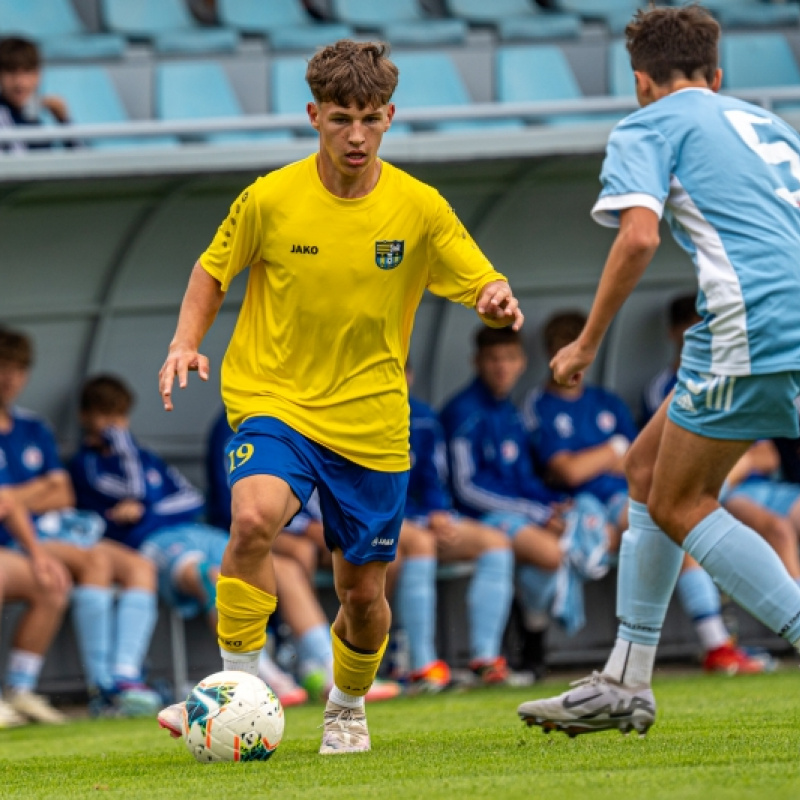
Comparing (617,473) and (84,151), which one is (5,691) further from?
(617,473)

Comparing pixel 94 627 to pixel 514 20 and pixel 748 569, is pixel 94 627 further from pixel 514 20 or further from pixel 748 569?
pixel 514 20

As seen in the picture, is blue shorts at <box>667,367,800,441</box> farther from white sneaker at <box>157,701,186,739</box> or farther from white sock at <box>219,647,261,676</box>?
white sneaker at <box>157,701,186,739</box>

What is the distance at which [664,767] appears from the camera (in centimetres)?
387

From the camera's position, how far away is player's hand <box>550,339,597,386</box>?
4.22 metres

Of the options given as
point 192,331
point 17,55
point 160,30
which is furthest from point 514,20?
point 192,331

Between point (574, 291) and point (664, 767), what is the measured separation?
230 inches

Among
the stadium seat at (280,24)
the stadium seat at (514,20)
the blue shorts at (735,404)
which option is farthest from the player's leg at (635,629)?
the stadium seat at (514,20)

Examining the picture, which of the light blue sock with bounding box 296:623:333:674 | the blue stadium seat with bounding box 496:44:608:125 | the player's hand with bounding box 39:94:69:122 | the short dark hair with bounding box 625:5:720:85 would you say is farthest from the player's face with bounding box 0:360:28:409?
the short dark hair with bounding box 625:5:720:85

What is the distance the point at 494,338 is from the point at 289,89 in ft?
8.60

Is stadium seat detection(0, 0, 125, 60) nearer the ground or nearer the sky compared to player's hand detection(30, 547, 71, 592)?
nearer the sky

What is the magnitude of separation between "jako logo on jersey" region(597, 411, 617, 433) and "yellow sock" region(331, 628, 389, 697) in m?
4.36

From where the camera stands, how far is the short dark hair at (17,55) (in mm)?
8273

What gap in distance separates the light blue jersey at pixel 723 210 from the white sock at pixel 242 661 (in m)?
1.45

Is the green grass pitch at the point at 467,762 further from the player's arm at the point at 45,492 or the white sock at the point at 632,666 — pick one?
the player's arm at the point at 45,492
